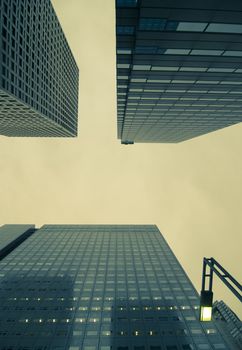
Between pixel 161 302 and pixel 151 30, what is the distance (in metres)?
80.7

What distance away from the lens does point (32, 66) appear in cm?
7844

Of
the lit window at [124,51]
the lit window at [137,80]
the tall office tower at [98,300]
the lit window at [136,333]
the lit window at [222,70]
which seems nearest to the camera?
the lit window at [124,51]

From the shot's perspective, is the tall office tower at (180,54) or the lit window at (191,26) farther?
the lit window at (191,26)

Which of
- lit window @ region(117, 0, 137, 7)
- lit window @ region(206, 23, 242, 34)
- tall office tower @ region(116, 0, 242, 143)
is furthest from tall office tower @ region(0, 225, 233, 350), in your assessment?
lit window @ region(117, 0, 137, 7)

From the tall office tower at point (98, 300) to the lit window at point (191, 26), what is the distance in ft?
220

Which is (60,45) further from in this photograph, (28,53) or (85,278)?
(85,278)

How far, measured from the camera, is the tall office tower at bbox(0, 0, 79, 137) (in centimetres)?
6156

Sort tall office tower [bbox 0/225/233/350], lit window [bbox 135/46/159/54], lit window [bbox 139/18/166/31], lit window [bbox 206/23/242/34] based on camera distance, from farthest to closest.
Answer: tall office tower [bbox 0/225/233/350] → lit window [bbox 135/46/159/54] → lit window [bbox 139/18/166/31] → lit window [bbox 206/23/242/34]

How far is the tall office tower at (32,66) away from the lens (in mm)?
61562

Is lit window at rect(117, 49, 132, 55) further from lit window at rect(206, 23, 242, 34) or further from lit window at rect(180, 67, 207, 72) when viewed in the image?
lit window at rect(206, 23, 242, 34)

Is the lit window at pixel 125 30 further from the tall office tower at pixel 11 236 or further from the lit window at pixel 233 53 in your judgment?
the tall office tower at pixel 11 236

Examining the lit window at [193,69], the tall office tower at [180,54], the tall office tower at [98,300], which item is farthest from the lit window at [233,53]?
the tall office tower at [98,300]

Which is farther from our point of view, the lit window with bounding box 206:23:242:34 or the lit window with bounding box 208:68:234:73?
the lit window with bounding box 208:68:234:73

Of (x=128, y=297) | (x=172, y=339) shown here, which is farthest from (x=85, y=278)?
(x=172, y=339)
